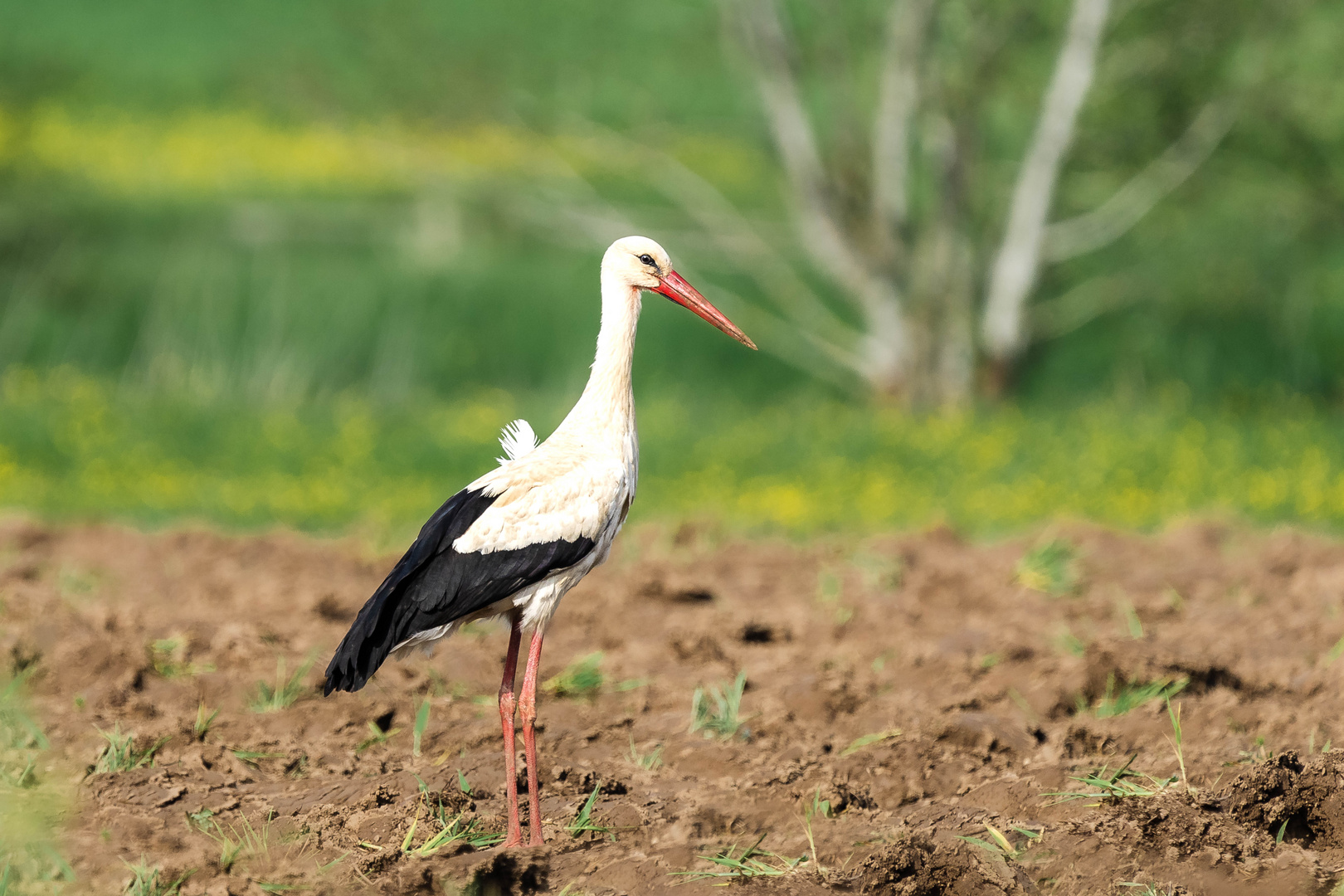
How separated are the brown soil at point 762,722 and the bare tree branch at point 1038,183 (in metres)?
6.98

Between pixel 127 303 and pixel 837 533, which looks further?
pixel 127 303

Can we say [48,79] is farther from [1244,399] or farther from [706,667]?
[706,667]

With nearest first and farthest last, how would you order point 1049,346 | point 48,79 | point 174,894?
point 174,894
point 1049,346
point 48,79

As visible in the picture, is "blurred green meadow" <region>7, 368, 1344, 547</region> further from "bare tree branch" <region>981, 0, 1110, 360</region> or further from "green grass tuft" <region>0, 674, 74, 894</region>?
"green grass tuft" <region>0, 674, 74, 894</region>

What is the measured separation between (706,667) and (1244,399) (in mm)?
12046

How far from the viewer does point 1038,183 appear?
14.6m

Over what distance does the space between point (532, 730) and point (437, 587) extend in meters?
0.49

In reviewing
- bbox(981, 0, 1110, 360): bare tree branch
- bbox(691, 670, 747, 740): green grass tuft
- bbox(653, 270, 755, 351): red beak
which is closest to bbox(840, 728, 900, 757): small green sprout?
bbox(691, 670, 747, 740): green grass tuft

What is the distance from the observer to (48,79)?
19891 mm

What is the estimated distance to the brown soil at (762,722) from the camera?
12.6ft

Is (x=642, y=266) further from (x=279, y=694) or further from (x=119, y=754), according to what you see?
(x=119, y=754)

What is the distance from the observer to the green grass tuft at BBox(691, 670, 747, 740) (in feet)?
16.4

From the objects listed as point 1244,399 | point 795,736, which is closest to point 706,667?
point 795,736

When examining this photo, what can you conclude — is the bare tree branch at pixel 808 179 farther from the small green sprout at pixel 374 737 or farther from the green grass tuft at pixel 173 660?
the small green sprout at pixel 374 737
